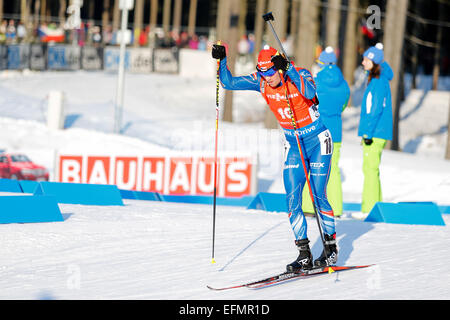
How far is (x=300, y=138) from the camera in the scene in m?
6.43

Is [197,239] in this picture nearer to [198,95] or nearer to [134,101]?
[134,101]

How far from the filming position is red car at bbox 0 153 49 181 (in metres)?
13.6

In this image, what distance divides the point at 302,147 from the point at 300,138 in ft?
0.24

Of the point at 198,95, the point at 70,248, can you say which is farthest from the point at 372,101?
the point at 198,95

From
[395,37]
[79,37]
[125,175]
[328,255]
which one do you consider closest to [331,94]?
[328,255]

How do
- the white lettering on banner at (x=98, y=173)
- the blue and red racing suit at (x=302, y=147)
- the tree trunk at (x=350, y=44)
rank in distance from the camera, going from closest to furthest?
the blue and red racing suit at (x=302, y=147) < the white lettering on banner at (x=98, y=173) < the tree trunk at (x=350, y=44)

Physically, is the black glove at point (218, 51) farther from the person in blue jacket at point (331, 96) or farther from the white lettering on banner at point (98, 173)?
the white lettering on banner at point (98, 173)

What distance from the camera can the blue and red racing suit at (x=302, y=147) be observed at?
6.32 m

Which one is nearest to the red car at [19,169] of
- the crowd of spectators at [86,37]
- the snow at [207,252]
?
the snow at [207,252]

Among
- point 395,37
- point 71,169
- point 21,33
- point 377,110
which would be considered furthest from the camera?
point 21,33

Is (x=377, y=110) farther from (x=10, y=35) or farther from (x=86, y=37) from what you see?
(x=86, y=37)

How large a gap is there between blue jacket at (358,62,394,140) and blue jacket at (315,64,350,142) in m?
0.30

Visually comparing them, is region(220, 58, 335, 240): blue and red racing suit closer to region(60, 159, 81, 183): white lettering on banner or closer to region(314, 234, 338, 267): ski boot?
region(314, 234, 338, 267): ski boot

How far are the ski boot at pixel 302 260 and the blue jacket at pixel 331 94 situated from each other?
3.13 m
